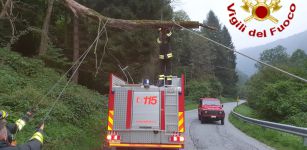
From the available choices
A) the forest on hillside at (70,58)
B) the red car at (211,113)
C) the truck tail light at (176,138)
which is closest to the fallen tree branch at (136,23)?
the forest on hillside at (70,58)

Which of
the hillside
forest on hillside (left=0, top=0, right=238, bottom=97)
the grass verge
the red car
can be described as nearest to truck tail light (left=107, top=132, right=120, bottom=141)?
the hillside

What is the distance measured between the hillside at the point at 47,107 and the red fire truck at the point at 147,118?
166 cm

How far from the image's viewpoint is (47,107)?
11945 millimetres

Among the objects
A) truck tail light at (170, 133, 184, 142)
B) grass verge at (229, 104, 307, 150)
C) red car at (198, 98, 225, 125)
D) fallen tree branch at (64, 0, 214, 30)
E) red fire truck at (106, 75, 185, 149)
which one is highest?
fallen tree branch at (64, 0, 214, 30)

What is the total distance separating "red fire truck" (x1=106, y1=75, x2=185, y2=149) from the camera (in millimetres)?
9711

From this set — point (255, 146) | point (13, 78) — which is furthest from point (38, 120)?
point (255, 146)

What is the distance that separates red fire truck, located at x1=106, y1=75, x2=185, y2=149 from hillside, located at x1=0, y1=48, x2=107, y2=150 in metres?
1.66

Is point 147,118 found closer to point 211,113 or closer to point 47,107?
point 47,107

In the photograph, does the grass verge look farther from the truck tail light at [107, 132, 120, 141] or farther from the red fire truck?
the truck tail light at [107, 132, 120, 141]

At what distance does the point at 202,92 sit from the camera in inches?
2810

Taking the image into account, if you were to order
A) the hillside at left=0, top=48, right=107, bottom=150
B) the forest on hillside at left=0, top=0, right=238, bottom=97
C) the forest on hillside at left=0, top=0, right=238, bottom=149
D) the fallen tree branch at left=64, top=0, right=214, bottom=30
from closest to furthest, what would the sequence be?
1. the hillside at left=0, top=48, right=107, bottom=150
2. the forest on hillside at left=0, top=0, right=238, bottom=149
3. the fallen tree branch at left=64, top=0, right=214, bottom=30
4. the forest on hillside at left=0, top=0, right=238, bottom=97

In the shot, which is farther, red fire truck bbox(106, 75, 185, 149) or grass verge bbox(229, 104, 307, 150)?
grass verge bbox(229, 104, 307, 150)

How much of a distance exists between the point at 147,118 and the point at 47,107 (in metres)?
3.95

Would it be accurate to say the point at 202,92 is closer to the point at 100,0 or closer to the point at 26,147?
the point at 100,0
